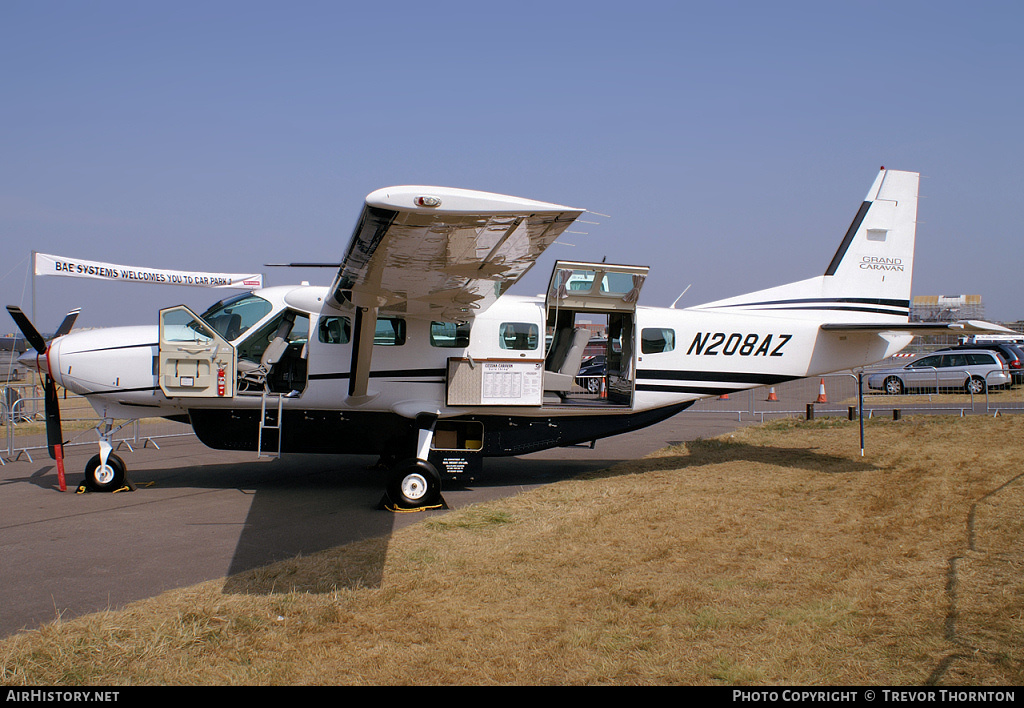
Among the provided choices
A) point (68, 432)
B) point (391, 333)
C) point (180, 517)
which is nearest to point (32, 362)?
point (180, 517)

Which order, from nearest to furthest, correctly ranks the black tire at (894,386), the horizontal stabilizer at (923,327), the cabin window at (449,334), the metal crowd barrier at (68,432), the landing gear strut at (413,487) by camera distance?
the landing gear strut at (413,487) < the horizontal stabilizer at (923,327) < the cabin window at (449,334) < the metal crowd barrier at (68,432) < the black tire at (894,386)

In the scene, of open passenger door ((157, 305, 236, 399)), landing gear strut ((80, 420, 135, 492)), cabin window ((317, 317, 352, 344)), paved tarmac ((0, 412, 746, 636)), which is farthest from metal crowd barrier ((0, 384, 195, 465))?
cabin window ((317, 317, 352, 344))

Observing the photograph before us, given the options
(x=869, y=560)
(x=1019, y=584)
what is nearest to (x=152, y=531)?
(x=869, y=560)

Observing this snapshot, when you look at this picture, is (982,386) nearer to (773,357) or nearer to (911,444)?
(911,444)

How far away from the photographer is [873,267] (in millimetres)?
10391

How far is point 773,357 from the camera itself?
9.80 m

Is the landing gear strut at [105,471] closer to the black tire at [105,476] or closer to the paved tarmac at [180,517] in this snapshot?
the black tire at [105,476]

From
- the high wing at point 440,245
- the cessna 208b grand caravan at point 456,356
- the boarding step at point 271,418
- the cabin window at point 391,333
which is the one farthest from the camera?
the cabin window at point 391,333

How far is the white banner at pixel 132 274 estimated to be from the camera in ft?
45.5

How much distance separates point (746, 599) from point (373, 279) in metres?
4.06

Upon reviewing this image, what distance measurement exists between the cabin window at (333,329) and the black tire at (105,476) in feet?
10.4

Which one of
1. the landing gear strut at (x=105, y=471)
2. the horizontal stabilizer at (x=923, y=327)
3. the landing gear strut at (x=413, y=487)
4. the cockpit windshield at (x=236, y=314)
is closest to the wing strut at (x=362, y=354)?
the landing gear strut at (x=413, y=487)

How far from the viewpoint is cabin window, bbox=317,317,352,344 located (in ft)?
28.5

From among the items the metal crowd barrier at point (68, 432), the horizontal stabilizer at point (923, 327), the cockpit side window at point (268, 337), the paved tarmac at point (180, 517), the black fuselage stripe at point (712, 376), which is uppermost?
the horizontal stabilizer at point (923, 327)
